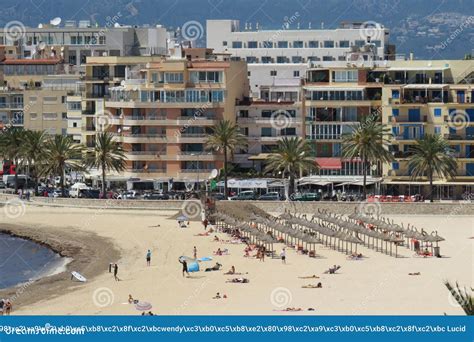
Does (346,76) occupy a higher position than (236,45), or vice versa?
(236,45)

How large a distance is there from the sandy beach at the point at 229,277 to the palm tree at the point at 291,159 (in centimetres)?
1147

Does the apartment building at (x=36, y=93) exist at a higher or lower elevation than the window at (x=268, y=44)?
lower

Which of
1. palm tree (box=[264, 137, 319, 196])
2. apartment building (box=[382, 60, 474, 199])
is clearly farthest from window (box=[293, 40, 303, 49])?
palm tree (box=[264, 137, 319, 196])

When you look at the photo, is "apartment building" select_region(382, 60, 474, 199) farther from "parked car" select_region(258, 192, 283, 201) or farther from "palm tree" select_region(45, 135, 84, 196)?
"palm tree" select_region(45, 135, 84, 196)

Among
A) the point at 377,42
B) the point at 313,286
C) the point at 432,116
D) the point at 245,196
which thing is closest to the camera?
the point at 313,286

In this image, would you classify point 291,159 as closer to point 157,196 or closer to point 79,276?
point 157,196

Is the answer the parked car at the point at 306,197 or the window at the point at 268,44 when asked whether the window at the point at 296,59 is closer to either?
the window at the point at 268,44

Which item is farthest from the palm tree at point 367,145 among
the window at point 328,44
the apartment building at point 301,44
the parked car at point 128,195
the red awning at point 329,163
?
the window at point 328,44

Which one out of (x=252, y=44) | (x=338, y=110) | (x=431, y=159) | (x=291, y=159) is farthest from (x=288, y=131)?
(x=252, y=44)

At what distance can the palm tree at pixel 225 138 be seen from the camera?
341 ft

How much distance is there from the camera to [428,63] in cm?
10750

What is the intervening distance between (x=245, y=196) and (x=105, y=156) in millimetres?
11592

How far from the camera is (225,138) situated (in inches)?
4092
